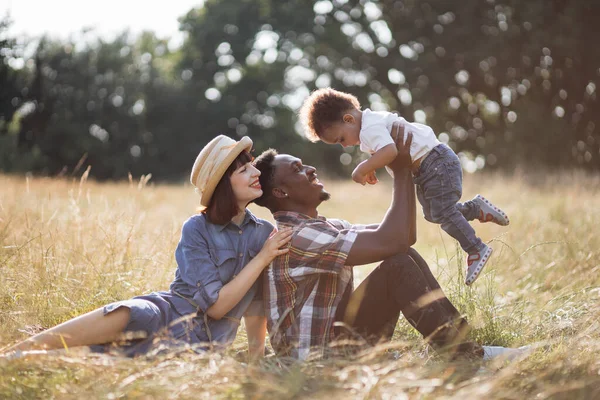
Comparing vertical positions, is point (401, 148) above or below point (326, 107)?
below

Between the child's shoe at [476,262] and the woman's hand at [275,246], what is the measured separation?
3.62 feet

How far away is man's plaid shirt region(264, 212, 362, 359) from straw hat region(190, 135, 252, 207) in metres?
0.38

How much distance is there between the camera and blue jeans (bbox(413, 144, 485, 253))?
12.3 ft

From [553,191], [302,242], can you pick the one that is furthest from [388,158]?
[553,191]

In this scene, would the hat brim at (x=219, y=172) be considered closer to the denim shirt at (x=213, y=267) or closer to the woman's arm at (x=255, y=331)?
the denim shirt at (x=213, y=267)

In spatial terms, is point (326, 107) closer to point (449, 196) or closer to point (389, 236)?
point (449, 196)

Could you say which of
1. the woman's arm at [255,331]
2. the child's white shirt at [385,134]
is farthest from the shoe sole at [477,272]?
the woman's arm at [255,331]

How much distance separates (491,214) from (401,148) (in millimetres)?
856

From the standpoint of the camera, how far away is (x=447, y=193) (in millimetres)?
3773

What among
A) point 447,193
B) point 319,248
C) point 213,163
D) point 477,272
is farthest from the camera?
point 447,193

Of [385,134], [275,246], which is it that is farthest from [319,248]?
[385,134]

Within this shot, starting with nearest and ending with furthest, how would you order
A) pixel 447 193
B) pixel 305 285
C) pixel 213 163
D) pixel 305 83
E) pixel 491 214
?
pixel 305 285, pixel 213 163, pixel 447 193, pixel 491 214, pixel 305 83

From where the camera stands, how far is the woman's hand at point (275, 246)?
3.07 m

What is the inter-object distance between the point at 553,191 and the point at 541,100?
8.02 metres
